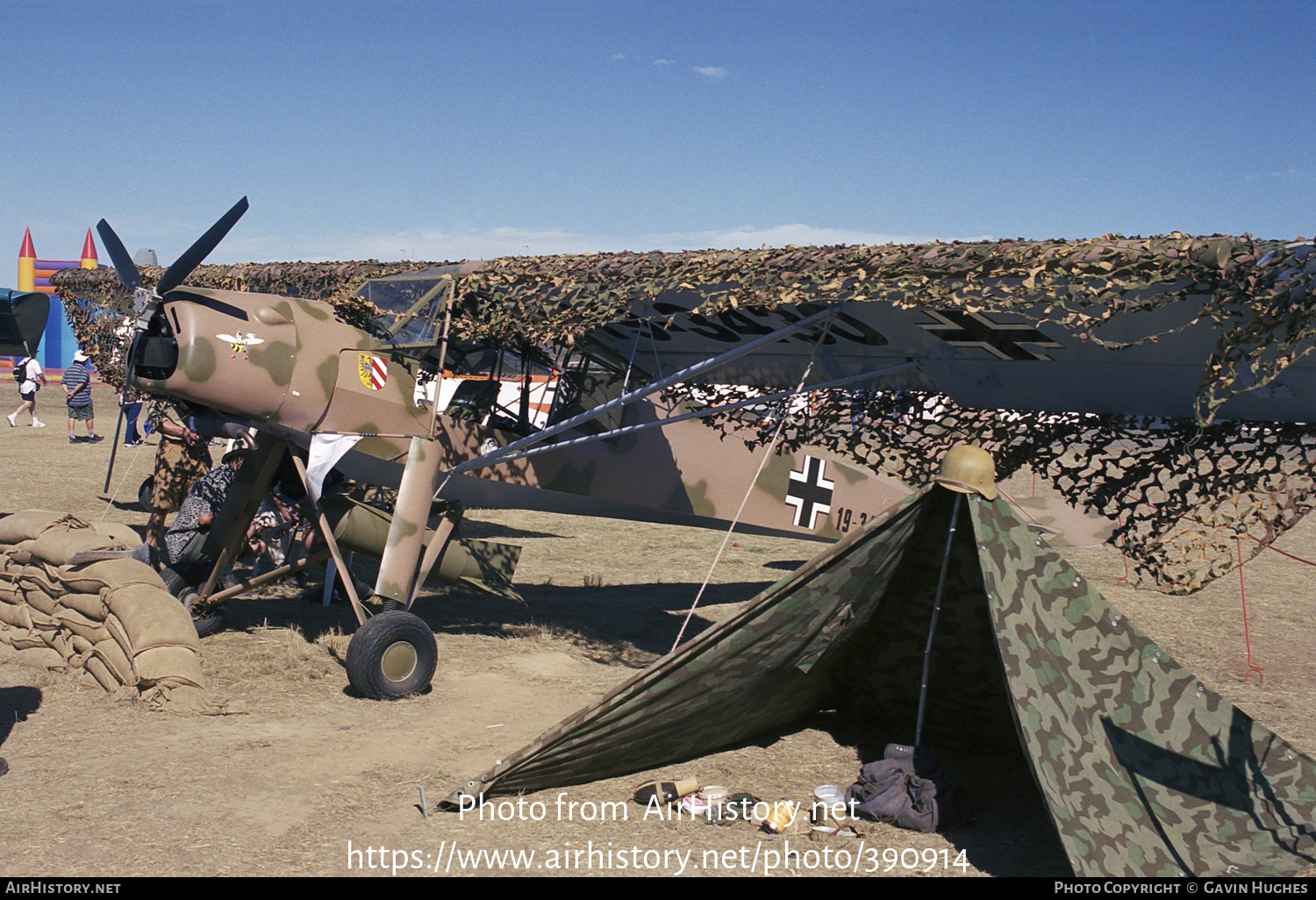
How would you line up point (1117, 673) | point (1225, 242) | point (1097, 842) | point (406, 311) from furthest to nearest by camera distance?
point (406, 311), point (1225, 242), point (1117, 673), point (1097, 842)

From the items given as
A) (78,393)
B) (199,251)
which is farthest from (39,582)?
(78,393)

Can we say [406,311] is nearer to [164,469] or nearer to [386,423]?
[386,423]

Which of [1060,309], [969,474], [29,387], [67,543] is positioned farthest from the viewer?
[29,387]

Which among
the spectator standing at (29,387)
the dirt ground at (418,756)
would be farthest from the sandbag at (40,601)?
the spectator standing at (29,387)

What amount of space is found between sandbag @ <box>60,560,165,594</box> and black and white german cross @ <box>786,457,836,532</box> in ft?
18.1

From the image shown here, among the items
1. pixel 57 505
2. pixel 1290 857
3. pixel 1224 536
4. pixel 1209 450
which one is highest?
pixel 1209 450

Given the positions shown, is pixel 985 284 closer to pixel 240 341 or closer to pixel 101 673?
pixel 240 341

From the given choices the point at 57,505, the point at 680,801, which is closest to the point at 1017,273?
the point at 680,801

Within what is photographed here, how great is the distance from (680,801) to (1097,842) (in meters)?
1.94

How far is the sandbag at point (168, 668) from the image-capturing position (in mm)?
6473

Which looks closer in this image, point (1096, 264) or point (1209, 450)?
point (1096, 264)

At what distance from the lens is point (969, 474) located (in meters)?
4.78

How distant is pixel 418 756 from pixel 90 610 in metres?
2.86
